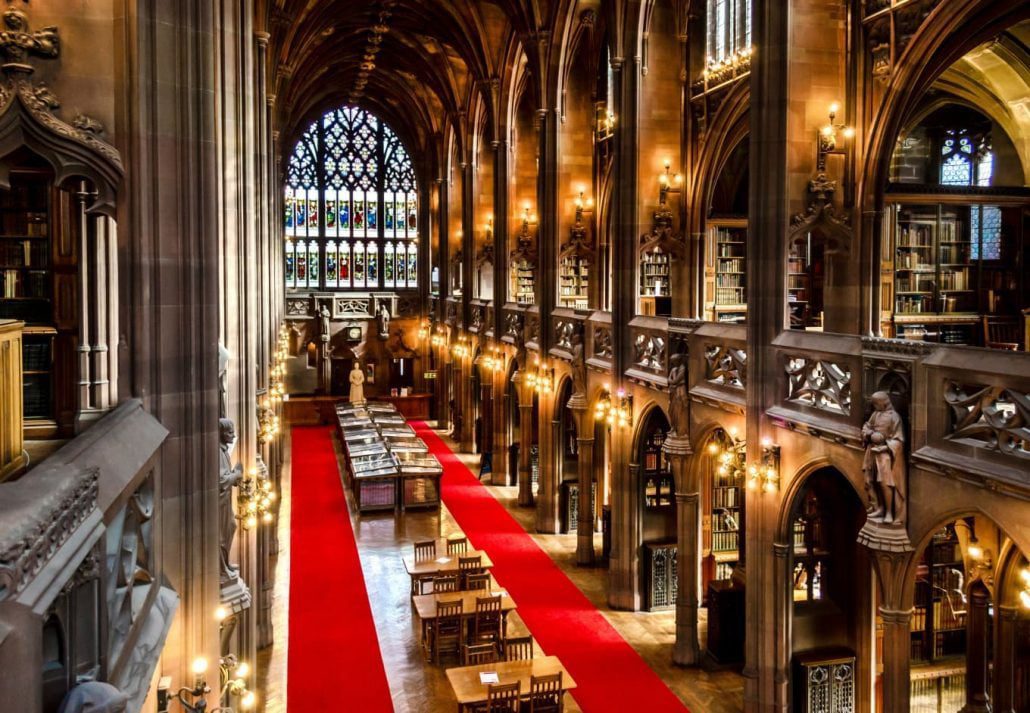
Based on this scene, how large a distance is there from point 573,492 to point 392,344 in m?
20.6

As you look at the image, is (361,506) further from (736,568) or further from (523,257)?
(736,568)

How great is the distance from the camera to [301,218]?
38.7m

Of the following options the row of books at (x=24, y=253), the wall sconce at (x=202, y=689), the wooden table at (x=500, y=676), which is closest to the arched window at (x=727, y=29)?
the wooden table at (x=500, y=676)

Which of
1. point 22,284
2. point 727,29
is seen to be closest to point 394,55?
point 727,29

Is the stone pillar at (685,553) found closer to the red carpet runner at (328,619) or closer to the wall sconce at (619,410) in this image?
the wall sconce at (619,410)

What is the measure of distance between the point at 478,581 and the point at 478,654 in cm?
194

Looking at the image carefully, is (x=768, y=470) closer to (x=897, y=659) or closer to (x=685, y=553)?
(x=897, y=659)

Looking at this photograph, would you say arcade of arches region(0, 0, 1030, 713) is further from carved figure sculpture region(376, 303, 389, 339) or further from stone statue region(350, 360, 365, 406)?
carved figure sculpture region(376, 303, 389, 339)

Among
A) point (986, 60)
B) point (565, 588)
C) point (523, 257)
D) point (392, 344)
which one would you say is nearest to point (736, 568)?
point (565, 588)

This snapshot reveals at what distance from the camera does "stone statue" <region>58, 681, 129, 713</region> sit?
3189mm

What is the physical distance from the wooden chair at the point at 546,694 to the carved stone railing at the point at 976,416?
5.26 metres

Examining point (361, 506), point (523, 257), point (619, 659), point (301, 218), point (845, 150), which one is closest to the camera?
point (845, 150)

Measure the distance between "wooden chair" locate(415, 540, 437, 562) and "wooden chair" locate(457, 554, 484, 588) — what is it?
127 centimetres

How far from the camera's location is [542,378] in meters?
20.6
